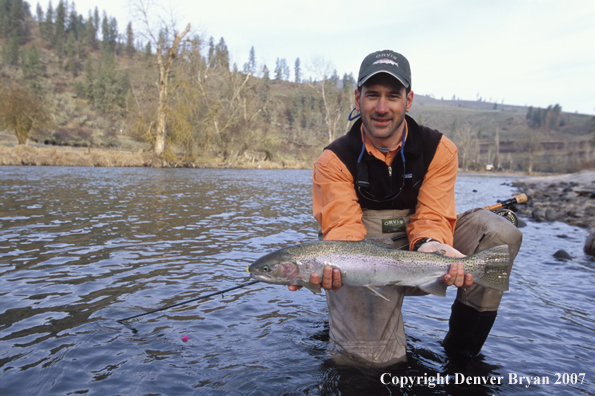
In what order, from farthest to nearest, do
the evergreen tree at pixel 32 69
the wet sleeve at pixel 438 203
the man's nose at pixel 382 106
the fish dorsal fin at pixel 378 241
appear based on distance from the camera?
1. the evergreen tree at pixel 32 69
2. the man's nose at pixel 382 106
3. the wet sleeve at pixel 438 203
4. the fish dorsal fin at pixel 378 241

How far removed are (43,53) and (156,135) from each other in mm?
102298

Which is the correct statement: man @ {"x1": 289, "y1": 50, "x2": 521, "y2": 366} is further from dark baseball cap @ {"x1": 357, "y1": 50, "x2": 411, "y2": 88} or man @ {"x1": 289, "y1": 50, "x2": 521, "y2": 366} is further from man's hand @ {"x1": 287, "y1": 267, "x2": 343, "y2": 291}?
man's hand @ {"x1": 287, "y1": 267, "x2": 343, "y2": 291}

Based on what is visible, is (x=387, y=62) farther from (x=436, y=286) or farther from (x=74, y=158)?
(x=74, y=158)

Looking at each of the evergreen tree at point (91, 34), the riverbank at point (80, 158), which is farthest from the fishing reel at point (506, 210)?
the evergreen tree at point (91, 34)

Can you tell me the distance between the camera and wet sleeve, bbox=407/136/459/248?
3666 millimetres

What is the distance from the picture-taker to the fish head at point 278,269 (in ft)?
10.5

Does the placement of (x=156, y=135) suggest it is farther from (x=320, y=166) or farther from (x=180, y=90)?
(x=320, y=166)

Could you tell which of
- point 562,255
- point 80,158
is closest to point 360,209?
point 562,255

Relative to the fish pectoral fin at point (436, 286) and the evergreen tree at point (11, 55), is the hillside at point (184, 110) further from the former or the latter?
the fish pectoral fin at point (436, 286)

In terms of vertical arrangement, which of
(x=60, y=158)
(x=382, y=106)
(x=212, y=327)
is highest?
(x=382, y=106)

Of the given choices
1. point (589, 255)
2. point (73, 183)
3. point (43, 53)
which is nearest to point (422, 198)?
point (589, 255)

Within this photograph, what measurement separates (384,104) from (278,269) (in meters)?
1.94

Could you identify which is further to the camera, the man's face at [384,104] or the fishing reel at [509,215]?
the fishing reel at [509,215]

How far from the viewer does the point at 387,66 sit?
3.72 m
